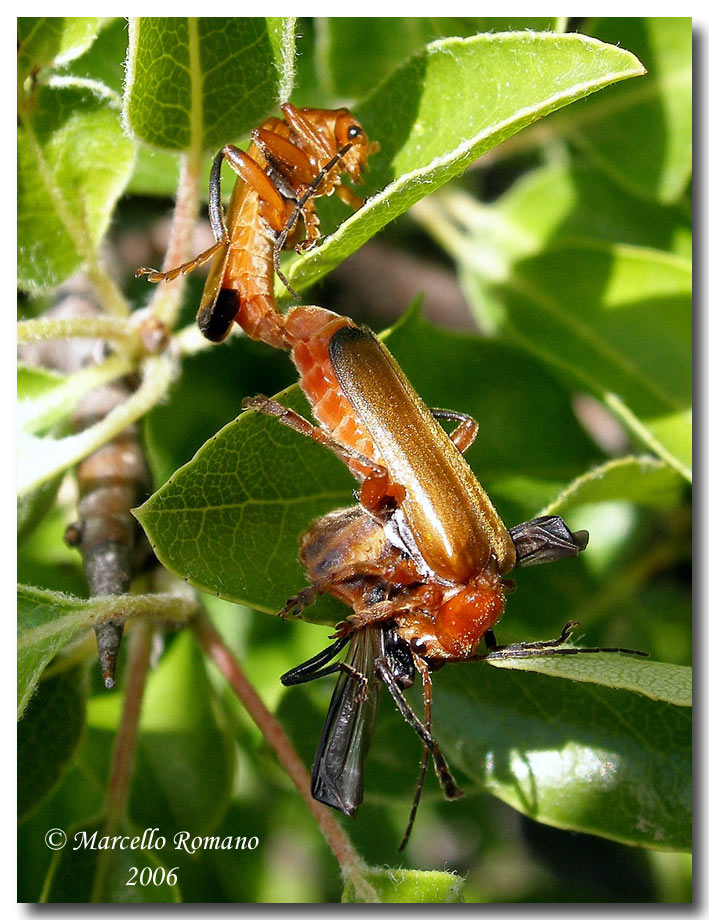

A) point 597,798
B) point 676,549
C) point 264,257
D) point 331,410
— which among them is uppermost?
point 264,257

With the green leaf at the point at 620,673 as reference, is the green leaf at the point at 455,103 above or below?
above

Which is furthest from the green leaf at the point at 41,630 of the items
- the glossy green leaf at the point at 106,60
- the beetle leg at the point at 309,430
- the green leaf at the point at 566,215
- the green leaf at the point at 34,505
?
the green leaf at the point at 566,215

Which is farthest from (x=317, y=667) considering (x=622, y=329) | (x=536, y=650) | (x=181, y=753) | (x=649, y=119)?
(x=649, y=119)

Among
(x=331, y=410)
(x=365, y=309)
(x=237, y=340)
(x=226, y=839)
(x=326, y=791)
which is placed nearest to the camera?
(x=326, y=791)

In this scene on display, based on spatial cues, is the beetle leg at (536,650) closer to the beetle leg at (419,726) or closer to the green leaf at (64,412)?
the beetle leg at (419,726)

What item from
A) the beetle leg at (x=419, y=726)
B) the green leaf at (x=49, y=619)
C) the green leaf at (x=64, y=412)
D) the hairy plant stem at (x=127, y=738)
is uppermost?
the green leaf at (x=64, y=412)
